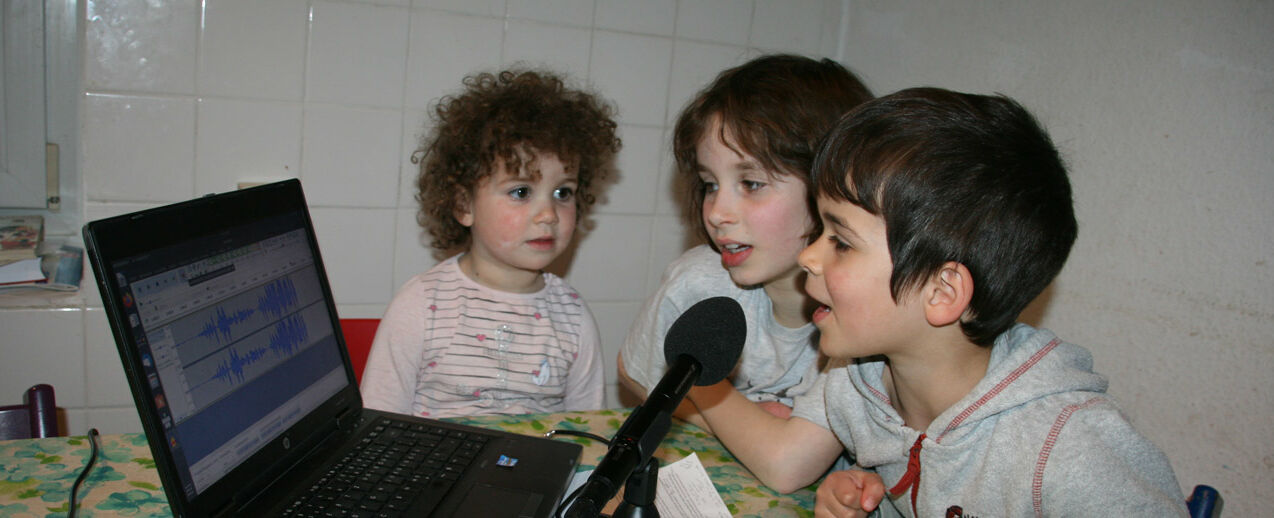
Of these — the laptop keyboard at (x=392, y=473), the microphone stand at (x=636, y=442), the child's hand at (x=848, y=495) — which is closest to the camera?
the microphone stand at (x=636, y=442)

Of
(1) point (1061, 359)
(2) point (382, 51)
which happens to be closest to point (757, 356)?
(1) point (1061, 359)

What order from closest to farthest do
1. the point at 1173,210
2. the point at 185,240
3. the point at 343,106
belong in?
1. the point at 185,240
2. the point at 1173,210
3. the point at 343,106

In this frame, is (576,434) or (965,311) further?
(576,434)

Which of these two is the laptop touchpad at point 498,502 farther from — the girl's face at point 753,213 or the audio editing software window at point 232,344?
the girl's face at point 753,213

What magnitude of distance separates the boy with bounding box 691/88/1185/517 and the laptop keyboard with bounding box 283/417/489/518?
45 centimetres

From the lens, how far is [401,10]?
175cm

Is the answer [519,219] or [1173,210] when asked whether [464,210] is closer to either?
[519,219]

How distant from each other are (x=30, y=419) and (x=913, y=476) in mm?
1113

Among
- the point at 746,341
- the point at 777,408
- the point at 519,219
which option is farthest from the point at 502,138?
the point at 777,408

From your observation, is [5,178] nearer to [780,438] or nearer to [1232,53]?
[780,438]

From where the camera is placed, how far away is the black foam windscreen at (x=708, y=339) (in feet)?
2.55

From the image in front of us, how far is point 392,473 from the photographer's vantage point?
86cm

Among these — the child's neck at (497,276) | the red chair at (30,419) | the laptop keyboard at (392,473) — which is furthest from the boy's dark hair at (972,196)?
the red chair at (30,419)

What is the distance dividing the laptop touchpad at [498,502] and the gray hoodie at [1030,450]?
0.46 meters
